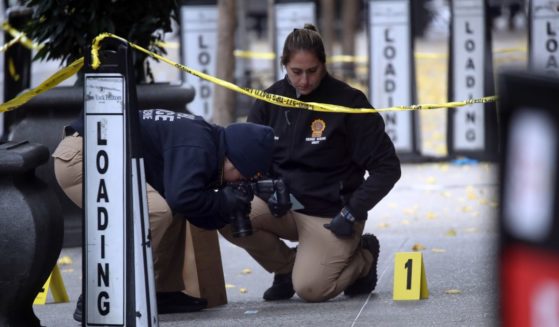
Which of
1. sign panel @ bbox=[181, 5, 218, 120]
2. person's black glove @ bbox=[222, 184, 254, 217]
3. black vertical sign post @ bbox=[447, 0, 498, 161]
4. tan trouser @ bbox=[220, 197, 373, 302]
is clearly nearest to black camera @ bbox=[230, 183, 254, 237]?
person's black glove @ bbox=[222, 184, 254, 217]

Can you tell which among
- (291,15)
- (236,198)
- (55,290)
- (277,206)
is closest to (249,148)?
(236,198)

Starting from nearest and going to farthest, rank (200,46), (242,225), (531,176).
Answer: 1. (531,176)
2. (242,225)
3. (200,46)

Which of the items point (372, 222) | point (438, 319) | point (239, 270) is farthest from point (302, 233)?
point (372, 222)

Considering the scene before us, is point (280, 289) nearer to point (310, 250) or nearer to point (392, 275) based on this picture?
point (310, 250)

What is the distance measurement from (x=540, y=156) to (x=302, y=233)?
13.7 ft

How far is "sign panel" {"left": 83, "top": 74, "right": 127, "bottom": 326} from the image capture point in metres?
4.39

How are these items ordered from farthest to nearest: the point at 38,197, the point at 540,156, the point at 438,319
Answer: the point at 438,319 < the point at 38,197 < the point at 540,156

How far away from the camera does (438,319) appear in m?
5.42

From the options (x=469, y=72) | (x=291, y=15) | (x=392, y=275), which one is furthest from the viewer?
(x=291, y=15)

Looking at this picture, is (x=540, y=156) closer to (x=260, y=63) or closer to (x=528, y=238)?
(x=528, y=238)

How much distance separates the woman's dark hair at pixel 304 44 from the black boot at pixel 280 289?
1150 mm

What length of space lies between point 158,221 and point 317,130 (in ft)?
3.24

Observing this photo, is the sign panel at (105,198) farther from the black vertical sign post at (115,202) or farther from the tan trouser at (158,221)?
the tan trouser at (158,221)

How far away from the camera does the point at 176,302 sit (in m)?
5.75
